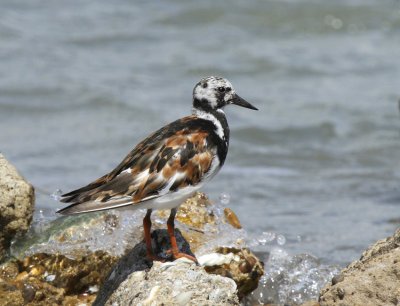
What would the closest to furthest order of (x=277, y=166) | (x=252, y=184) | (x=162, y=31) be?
(x=252, y=184) → (x=277, y=166) → (x=162, y=31)

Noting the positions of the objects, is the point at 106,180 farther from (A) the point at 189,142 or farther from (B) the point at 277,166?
(B) the point at 277,166

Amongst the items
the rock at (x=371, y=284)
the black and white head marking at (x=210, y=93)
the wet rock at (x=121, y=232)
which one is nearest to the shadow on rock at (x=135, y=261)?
the wet rock at (x=121, y=232)

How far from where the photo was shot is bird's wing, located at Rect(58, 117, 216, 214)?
4.09 metres

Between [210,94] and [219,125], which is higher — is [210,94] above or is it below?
above

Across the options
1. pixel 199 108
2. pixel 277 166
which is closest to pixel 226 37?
pixel 277 166

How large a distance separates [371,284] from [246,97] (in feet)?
26.6

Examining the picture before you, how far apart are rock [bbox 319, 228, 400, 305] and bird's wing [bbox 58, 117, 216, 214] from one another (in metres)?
1.08

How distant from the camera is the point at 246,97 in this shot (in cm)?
1183

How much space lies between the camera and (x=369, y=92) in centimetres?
1223

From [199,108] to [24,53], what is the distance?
28.7 ft

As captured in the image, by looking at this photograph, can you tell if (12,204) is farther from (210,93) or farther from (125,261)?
(210,93)

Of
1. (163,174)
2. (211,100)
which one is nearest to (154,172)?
(163,174)

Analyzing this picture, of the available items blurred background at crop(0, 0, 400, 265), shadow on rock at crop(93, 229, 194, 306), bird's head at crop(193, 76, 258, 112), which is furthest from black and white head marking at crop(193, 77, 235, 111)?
blurred background at crop(0, 0, 400, 265)

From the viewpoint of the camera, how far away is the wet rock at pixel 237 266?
4906mm
